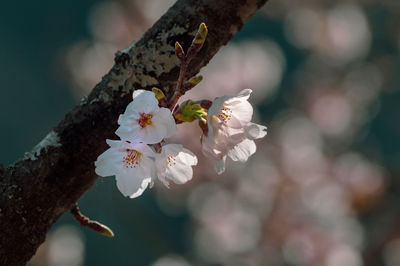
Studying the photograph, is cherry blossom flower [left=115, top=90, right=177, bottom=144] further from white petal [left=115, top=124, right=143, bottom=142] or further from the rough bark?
the rough bark

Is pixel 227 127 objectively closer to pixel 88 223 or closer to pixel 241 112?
pixel 241 112

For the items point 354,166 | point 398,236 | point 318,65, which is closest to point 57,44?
point 318,65

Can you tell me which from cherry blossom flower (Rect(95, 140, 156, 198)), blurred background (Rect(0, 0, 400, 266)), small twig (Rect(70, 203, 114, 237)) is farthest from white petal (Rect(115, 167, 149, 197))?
blurred background (Rect(0, 0, 400, 266))

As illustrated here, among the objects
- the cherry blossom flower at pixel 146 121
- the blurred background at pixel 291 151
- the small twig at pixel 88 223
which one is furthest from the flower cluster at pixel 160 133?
the blurred background at pixel 291 151

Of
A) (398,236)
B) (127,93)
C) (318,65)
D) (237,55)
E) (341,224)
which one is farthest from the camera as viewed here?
(237,55)

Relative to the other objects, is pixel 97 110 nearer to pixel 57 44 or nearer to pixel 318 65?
pixel 318 65

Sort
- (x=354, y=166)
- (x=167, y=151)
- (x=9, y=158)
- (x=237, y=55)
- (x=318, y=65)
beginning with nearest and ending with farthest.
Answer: (x=167, y=151)
(x=354, y=166)
(x=318, y=65)
(x=237, y=55)
(x=9, y=158)
